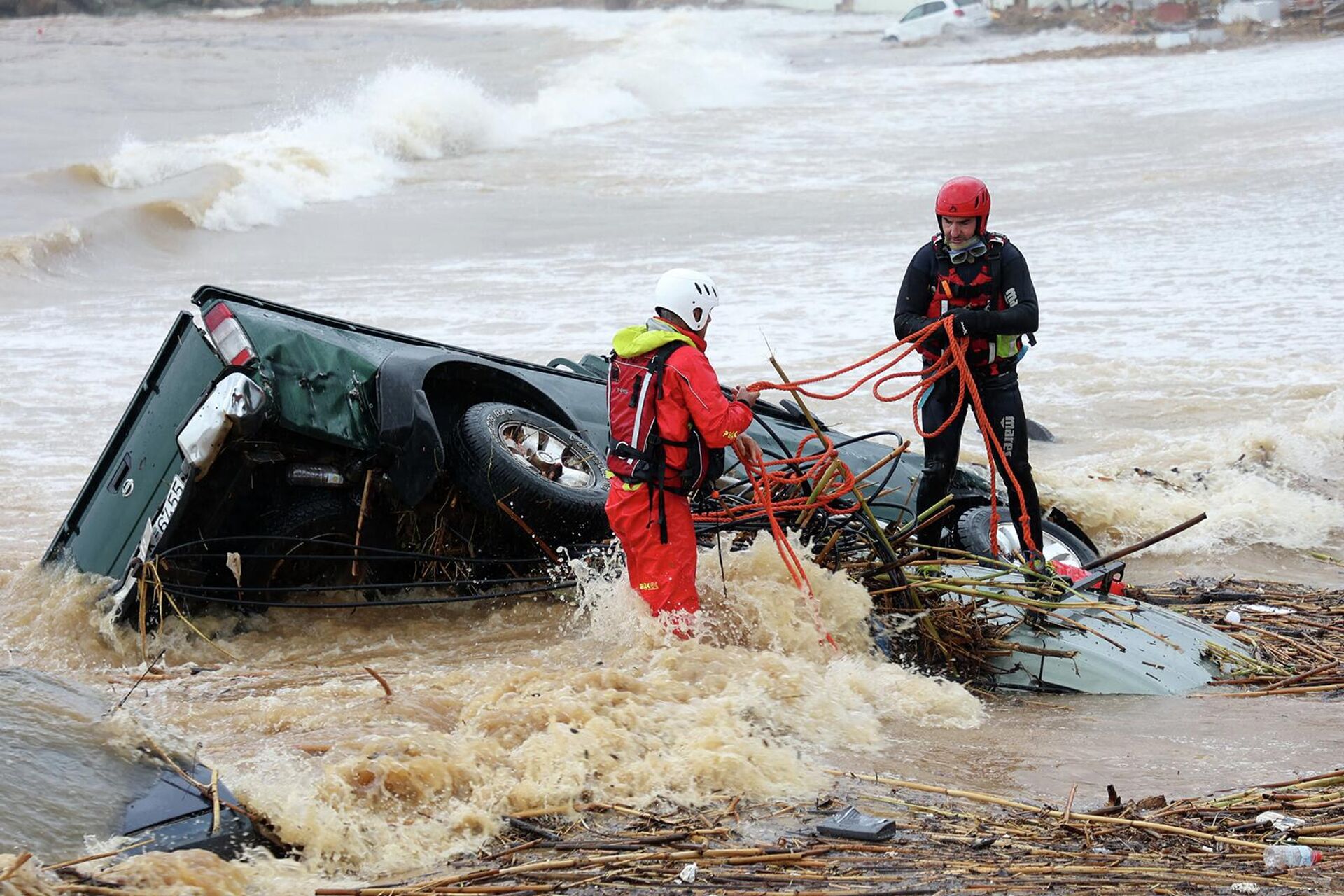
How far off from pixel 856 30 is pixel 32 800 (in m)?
65.9

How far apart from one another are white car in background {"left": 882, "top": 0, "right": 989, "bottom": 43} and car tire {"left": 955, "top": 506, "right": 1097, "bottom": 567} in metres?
51.5

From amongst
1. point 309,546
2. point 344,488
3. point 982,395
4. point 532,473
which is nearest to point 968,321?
point 982,395

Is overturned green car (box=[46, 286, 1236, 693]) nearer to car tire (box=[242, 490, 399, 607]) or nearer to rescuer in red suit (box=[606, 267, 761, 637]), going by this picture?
car tire (box=[242, 490, 399, 607])

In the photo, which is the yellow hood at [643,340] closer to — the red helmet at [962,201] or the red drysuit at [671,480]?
the red drysuit at [671,480]

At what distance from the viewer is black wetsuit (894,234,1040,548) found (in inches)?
269

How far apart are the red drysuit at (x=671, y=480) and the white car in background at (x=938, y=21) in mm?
53176

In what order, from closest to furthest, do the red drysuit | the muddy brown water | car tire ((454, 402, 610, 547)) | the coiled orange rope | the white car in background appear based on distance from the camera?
the muddy brown water → the red drysuit → the coiled orange rope → car tire ((454, 402, 610, 547)) → the white car in background

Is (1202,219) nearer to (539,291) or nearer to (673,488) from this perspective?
(539,291)

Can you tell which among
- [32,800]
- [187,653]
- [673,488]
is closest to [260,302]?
[187,653]

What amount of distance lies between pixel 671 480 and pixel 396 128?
29978 mm

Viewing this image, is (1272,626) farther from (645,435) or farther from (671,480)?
(645,435)

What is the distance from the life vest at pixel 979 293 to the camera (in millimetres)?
6844

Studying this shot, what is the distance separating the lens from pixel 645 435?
5.61 m

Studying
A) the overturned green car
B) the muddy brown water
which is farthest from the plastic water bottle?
the overturned green car
